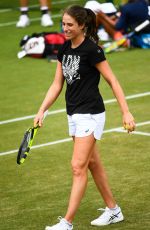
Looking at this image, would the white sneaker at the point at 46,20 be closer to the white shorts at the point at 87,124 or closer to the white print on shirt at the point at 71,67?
the white print on shirt at the point at 71,67

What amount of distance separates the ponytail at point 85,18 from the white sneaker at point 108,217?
1.70m

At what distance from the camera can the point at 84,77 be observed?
837 cm

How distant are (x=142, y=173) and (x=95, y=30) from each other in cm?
261

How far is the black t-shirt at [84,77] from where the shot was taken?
8.33 meters

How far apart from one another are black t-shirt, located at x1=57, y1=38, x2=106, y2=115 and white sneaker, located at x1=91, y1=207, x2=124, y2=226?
1.06 m

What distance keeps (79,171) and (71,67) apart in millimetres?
984

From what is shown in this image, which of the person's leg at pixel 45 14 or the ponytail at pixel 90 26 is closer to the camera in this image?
the ponytail at pixel 90 26

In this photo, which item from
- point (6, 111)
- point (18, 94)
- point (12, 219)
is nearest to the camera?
point (12, 219)

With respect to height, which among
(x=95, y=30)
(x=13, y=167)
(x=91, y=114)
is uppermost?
(x=95, y=30)

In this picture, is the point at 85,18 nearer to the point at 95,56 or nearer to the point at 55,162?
the point at 95,56

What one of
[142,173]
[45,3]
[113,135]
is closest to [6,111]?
→ [113,135]

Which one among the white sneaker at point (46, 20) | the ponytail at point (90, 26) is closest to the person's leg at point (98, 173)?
the ponytail at point (90, 26)

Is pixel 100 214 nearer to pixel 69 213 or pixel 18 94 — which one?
pixel 69 213

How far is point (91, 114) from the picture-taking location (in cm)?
838
